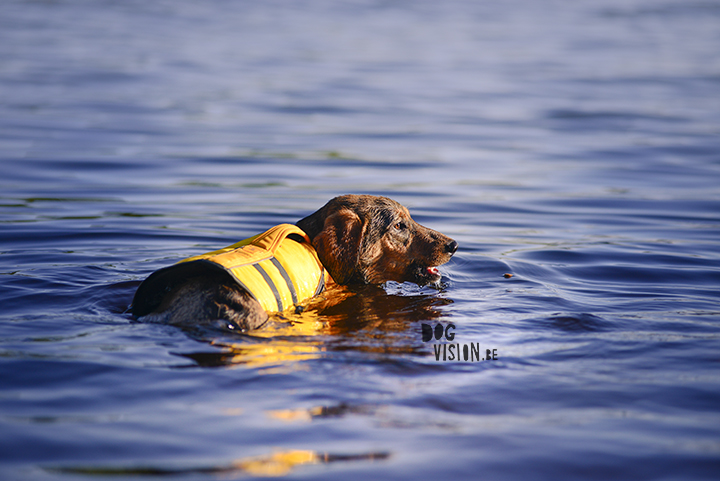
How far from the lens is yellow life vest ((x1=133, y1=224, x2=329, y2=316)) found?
18.0ft

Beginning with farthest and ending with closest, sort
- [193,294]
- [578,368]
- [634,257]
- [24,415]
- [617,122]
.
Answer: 1. [617,122]
2. [634,257]
3. [193,294]
4. [578,368]
5. [24,415]

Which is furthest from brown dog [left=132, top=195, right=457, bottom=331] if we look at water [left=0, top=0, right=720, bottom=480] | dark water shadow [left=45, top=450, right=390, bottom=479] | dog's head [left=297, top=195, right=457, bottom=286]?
dark water shadow [left=45, top=450, right=390, bottom=479]

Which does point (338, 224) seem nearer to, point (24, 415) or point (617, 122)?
point (24, 415)

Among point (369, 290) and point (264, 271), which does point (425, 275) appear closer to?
point (369, 290)

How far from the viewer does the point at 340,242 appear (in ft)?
21.5

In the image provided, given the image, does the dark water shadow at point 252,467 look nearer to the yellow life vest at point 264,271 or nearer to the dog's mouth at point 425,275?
the yellow life vest at point 264,271

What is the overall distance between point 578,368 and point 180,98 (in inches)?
628

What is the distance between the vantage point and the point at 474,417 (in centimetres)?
430

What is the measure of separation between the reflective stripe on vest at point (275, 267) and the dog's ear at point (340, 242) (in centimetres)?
10

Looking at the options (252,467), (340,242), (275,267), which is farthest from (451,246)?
(252,467)

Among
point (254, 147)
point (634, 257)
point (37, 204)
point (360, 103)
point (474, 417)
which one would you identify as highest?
point (360, 103)

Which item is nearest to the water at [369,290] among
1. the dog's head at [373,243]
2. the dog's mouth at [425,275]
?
the dog's mouth at [425,275]

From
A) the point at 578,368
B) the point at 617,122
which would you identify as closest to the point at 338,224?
the point at 578,368

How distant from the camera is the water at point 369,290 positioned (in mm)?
3984
